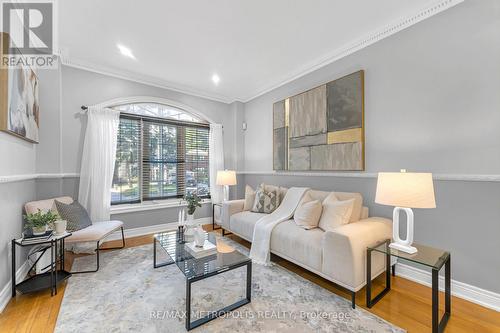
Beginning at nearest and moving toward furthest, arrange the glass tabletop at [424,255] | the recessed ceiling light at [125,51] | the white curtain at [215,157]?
the glass tabletop at [424,255] → the recessed ceiling light at [125,51] → the white curtain at [215,157]

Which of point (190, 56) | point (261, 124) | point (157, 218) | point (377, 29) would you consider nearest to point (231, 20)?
point (190, 56)

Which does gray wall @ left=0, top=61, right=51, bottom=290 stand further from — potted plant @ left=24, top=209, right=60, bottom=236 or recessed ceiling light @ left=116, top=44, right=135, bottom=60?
recessed ceiling light @ left=116, top=44, right=135, bottom=60

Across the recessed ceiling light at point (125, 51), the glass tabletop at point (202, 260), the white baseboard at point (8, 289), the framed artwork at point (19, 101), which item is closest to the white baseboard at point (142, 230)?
the white baseboard at point (8, 289)

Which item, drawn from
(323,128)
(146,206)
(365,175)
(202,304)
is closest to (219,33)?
(323,128)

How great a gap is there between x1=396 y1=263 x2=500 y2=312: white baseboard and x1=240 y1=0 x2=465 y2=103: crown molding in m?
2.68

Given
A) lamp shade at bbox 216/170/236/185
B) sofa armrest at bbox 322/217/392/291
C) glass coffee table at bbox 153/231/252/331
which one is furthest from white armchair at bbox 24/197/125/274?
sofa armrest at bbox 322/217/392/291

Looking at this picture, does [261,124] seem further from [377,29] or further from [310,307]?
[310,307]

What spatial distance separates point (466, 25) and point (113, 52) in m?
4.13

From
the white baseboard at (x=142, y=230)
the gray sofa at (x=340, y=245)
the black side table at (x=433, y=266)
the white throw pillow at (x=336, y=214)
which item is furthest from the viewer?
the white baseboard at (x=142, y=230)

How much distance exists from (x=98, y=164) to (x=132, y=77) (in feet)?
5.26

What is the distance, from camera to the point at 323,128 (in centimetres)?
312

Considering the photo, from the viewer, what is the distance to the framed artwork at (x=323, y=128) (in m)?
2.75

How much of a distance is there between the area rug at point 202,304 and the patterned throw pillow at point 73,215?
1.67ft

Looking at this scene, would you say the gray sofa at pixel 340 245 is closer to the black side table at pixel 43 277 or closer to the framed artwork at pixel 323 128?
the framed artwork at pixel 323 128
